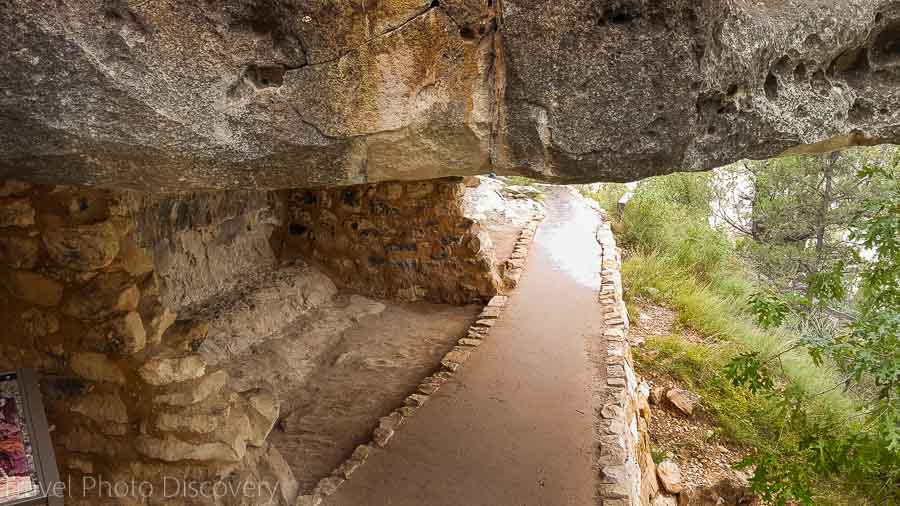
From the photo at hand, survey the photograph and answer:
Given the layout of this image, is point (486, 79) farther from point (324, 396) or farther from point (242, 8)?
point (324, 396)

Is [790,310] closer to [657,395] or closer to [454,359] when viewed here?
[657,395]

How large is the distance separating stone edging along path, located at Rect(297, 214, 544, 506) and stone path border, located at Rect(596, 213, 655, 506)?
1.01 meters

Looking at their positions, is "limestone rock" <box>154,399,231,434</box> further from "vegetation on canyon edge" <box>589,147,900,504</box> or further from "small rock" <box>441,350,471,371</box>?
"vegetation on canyon edge" <box>589,147,900,504</box>

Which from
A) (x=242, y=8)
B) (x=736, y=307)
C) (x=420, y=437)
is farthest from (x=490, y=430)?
(x=736, y=307)

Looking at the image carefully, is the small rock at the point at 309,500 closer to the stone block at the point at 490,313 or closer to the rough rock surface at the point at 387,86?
the rough rock surface at the point at 387,86

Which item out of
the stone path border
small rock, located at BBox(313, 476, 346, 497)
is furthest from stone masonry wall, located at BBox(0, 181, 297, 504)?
the stone path border

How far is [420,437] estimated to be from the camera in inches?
141

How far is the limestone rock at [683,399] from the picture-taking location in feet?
17.2

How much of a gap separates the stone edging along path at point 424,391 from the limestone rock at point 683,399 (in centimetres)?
Result: 170

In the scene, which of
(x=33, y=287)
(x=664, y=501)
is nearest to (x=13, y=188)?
(x=33, y=287)

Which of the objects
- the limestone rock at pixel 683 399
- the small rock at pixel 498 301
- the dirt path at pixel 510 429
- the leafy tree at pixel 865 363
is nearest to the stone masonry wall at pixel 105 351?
the dirt path at pixel 510 429

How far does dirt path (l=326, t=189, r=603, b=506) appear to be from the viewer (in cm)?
315

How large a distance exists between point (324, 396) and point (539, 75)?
10.3 ft

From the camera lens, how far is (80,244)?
2.30 m
